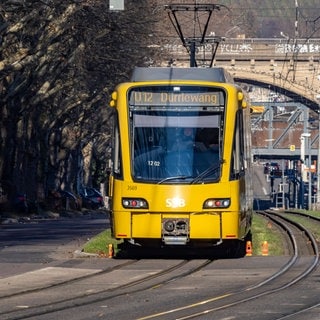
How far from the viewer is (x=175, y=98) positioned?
23891 mm

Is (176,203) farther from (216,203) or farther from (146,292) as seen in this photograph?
(146,292)

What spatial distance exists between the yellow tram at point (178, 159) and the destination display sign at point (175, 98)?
18 mm


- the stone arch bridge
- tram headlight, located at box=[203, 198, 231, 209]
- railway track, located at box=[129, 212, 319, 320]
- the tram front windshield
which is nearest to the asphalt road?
the tram front windshield

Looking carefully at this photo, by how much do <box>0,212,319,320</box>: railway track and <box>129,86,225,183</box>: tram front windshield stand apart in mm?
1608

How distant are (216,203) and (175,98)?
215cm

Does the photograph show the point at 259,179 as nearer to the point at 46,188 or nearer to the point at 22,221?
the point at 46,188

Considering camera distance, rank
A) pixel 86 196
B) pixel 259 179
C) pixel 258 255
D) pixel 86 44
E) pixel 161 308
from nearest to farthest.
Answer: pixel 161 308 < pixel 258 255 < pixel 86 44 < pixel 86 196 < pixel 259 179

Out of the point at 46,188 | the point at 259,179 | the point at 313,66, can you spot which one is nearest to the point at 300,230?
the point at 46,188

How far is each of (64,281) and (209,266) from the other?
3.80 meters

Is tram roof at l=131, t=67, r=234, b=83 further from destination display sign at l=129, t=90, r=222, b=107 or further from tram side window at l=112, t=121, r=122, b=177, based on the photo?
tram side window at l=112, t=121, r=122, b=177

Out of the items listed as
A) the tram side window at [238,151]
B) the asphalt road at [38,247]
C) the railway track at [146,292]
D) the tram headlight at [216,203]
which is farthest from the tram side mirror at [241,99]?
the asphalt road at [38,247]

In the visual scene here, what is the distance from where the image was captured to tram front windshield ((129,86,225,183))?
23.4 metres

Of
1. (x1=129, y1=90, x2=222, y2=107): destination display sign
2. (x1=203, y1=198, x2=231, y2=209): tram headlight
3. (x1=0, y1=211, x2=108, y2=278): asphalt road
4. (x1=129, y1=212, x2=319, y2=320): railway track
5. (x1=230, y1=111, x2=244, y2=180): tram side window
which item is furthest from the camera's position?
(x1=129, y1=90, x2=222, y2=107): destination display sign

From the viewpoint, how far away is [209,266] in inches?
893
